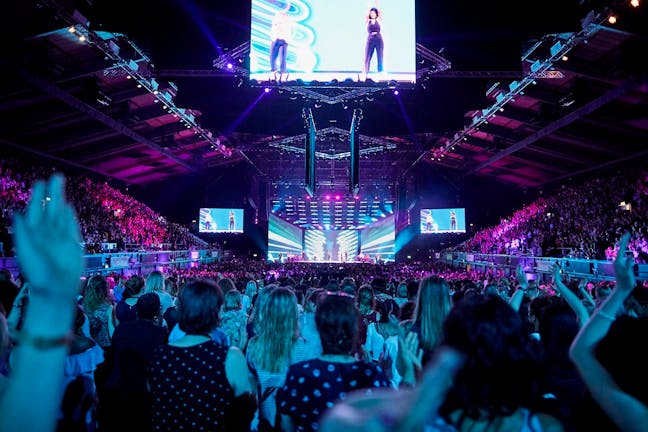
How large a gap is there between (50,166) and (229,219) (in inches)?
437

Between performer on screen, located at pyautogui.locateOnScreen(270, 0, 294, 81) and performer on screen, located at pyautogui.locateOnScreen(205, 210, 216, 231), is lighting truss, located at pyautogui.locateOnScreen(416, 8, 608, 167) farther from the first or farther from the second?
performer on screen, located at pyautogui.locateOnScreen(205, 210, 216, 231)

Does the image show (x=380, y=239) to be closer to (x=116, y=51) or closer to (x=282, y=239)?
(x=282, y=239)

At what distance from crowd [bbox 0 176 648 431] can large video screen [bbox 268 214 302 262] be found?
24022 millimetres

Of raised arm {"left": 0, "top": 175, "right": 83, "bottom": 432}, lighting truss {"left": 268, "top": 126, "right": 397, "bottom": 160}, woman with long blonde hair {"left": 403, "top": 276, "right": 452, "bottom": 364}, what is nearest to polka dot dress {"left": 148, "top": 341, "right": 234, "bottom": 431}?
woman with long blonde hair {"left": 403, "top": 276, "right": 452, "bottom": 364}

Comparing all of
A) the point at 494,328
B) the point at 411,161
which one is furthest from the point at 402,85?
the point at 411,161

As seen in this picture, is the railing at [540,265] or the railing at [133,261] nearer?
the railing at [540,265]

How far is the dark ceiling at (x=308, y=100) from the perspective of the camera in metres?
8.69

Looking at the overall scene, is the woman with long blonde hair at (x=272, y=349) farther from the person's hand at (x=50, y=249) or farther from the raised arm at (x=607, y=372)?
the person's hand at (x=50, y=249)

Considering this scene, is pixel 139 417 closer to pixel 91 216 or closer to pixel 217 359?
pixel 217 359

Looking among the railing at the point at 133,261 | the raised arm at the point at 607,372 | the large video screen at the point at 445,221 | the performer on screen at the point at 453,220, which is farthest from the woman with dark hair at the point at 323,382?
the performer on screen at the point at 453,220

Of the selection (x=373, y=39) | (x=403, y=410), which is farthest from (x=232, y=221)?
(x=403, y=410)

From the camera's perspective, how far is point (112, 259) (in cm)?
1279

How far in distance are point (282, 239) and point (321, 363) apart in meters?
27.2

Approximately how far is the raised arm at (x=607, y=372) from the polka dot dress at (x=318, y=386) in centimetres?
82
